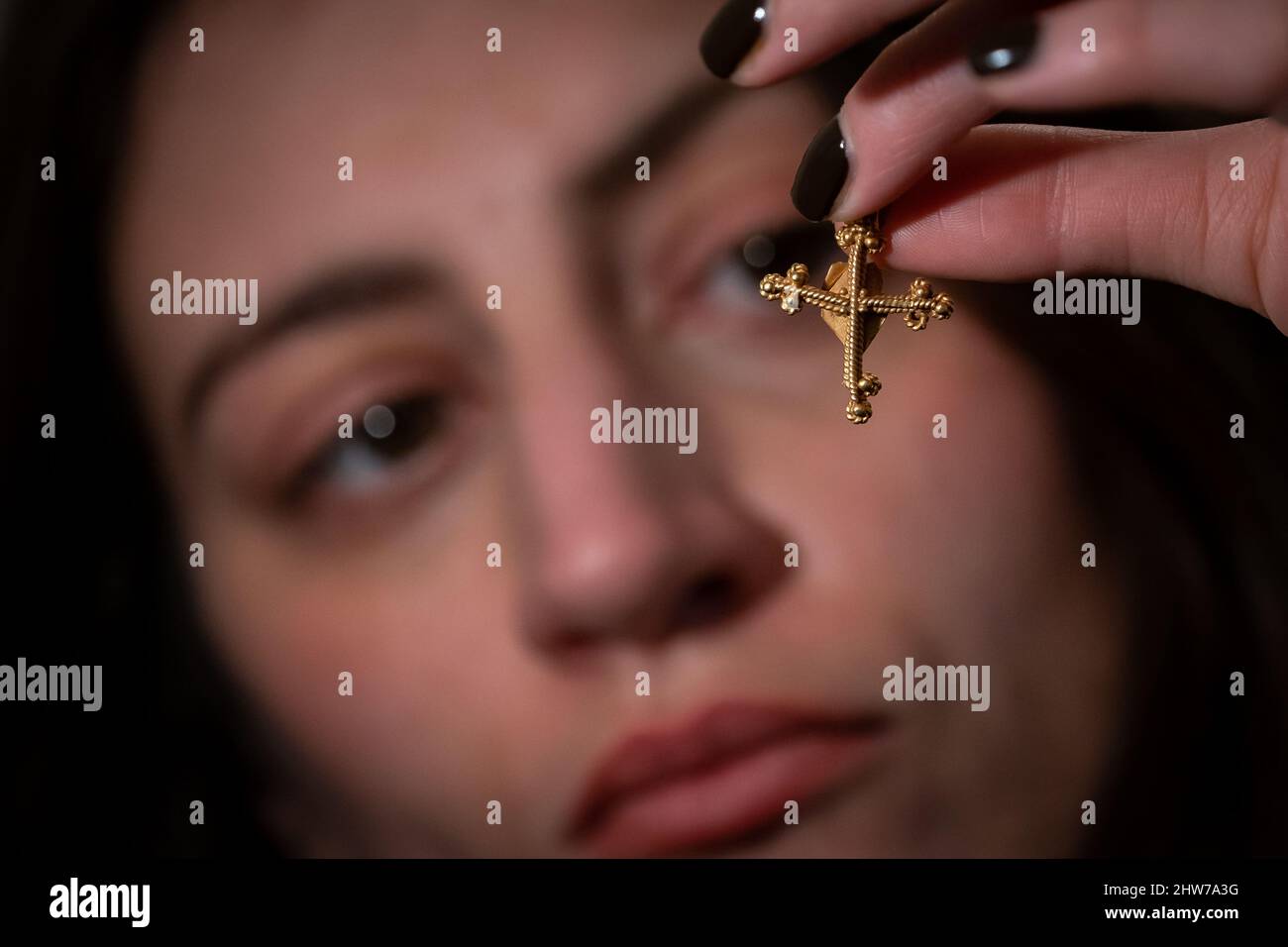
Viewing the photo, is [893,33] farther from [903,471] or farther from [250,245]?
[250,245]

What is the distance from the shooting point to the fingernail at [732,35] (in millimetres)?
527

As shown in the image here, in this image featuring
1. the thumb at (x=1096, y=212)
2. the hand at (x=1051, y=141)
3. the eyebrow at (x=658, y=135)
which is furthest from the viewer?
the eyebrow at (x=658, y=135)

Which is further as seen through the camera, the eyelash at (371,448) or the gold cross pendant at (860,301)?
the eyelash at (371,448)

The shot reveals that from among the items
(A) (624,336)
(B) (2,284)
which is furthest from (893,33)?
(B) (2,284)

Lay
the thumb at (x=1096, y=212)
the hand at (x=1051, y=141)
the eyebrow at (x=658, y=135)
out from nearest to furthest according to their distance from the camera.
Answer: the hand at (x=1051, y=141)
the thumb at (x=1096, y=212)
the eyebrow at (x=658, y=135)

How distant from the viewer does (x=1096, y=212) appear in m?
0.58

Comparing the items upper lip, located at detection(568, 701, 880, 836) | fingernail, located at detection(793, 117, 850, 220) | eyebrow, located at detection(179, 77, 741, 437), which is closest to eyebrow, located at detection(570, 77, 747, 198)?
eyebrow, located at detection(179, 77, 741, 437)

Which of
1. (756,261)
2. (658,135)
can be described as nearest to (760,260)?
(756,261)

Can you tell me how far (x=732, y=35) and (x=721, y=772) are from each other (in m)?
0.54

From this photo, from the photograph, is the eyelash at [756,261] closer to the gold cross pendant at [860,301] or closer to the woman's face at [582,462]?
the woman's face at [582,462]

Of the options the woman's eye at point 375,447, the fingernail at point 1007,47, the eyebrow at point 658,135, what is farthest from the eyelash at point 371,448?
the fingernail at point 1007,47

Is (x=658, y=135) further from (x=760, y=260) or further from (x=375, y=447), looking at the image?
(x=375, y=447)
